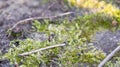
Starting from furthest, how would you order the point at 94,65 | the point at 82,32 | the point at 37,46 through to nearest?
the point at 82,32 < the point at 37,46 < the point at 94,65

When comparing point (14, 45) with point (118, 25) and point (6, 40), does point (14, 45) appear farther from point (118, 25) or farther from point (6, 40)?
point (118, 25)

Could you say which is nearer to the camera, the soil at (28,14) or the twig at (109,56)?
the twig at (109,56)

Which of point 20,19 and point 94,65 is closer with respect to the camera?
point 94,65

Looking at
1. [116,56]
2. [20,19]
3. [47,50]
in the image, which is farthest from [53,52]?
[20,19]

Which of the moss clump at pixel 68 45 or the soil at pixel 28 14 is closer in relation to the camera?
the moss clump at pixel 68 45

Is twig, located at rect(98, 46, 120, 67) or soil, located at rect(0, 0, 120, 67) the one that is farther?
soil, located at rect(0, 0, 120, 67)

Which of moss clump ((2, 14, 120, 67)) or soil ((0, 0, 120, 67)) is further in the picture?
soil ((0, 0, 120, 67))

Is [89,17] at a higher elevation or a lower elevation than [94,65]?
higher

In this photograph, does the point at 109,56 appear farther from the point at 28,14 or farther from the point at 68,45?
the point at 28,14
